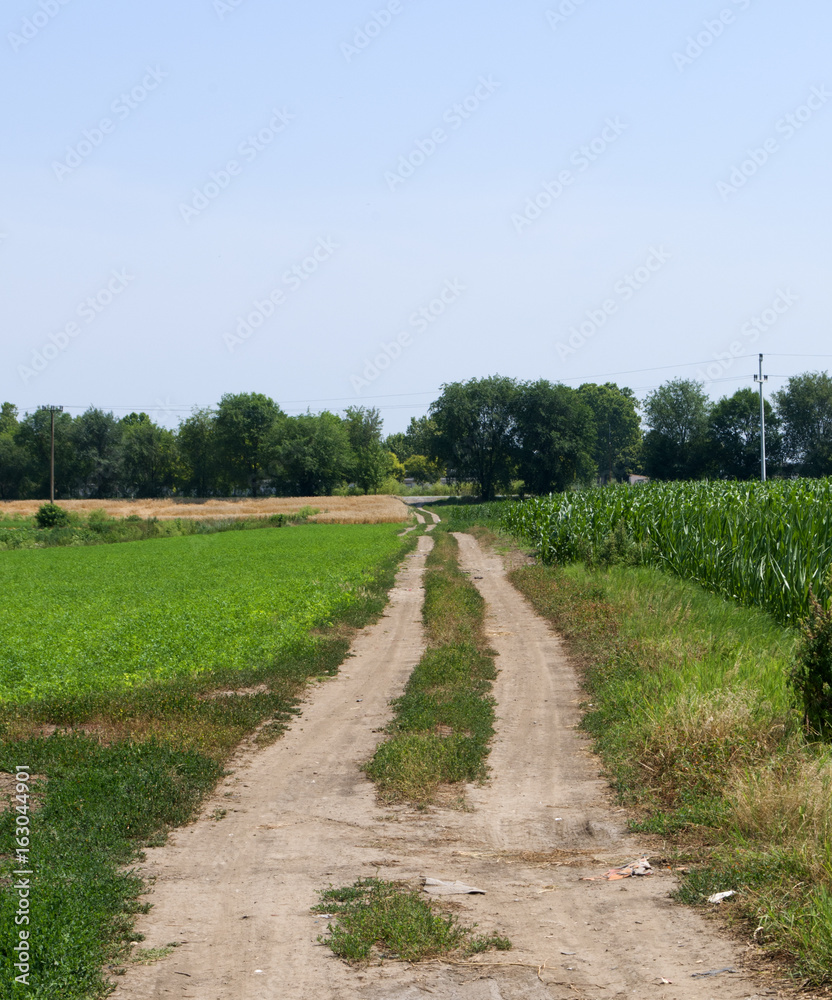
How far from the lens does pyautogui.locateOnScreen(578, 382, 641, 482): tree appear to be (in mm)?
137000

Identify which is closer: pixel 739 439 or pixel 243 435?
pixel 739 439

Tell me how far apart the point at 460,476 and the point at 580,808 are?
9089 cm

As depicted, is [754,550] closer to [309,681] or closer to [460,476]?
[309,681]

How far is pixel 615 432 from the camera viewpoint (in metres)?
142

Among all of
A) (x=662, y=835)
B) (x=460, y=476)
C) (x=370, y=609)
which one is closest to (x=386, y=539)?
(x=370, y=609)

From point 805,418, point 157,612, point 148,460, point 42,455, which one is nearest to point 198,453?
point 148,460

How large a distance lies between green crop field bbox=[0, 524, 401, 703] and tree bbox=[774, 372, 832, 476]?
71.3 meters

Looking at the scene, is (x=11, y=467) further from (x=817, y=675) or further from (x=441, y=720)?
(x=817, y=675)

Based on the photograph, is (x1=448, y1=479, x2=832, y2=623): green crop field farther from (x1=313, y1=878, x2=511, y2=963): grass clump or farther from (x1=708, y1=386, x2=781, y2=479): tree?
(x1=708, y1=386, x2=781, y2=479): tree

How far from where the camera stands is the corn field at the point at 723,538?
1503cm

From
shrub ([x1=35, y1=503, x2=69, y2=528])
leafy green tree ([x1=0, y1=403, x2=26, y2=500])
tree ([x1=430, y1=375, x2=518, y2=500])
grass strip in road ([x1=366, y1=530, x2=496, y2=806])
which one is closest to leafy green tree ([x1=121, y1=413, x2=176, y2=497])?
leafy green tree ([x1=0, y1=403, x2=26, y2=500])

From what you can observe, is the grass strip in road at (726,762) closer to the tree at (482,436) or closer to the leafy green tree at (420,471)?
the tree at (482,436)

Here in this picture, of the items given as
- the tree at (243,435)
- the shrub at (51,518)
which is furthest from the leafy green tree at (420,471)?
the shrub at (51,518)

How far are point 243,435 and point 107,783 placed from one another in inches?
4040
